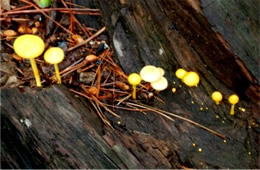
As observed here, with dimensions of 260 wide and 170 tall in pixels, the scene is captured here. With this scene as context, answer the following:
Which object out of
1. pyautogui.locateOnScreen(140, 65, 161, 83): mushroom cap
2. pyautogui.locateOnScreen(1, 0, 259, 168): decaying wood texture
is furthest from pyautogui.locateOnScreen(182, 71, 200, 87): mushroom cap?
pyautogui.locateOnScreen(140, 65, 161, 83): mushroom cap

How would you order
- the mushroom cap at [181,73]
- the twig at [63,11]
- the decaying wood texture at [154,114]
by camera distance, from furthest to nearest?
the twig at [63,11], the mushroom cap at [181,73], the decaying wood texture at [154,114]

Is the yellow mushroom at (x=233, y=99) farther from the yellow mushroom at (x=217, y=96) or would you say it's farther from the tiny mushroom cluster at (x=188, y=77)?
the tiny mushroom cluster at (x=188, y=77)

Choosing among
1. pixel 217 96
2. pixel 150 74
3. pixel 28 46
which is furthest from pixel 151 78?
pixel 28 46

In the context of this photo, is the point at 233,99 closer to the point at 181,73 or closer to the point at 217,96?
the point at 217,96

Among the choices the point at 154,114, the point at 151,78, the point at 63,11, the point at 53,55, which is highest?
the point at 63,11

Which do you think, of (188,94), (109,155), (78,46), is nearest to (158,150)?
(109,155)

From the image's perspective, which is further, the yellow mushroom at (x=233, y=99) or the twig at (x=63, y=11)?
the twig at (x=63, y=11)

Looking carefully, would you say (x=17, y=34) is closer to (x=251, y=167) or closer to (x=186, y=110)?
(x=186, y=110)

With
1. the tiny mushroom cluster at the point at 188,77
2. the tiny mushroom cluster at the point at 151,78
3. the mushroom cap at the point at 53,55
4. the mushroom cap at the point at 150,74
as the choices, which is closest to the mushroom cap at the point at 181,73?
the tiny mushroom cluster at the point at 188,77
